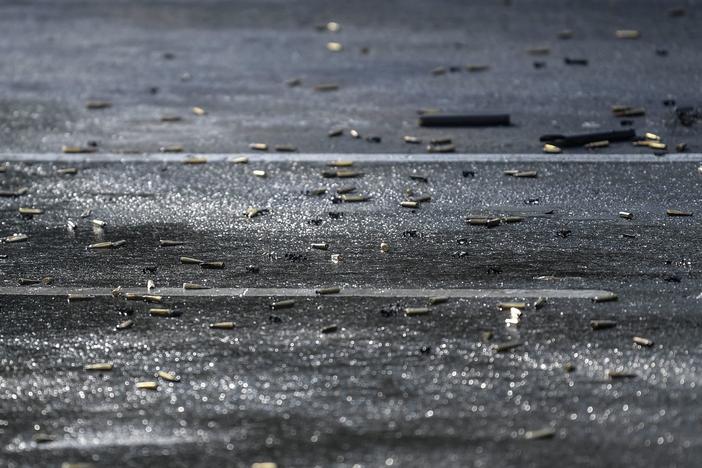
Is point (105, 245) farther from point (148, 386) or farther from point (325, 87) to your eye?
point (325, 87)

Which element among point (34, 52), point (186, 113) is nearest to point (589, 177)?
point (186, 113)

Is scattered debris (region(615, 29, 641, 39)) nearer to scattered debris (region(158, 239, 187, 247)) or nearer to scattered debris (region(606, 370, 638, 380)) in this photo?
scattered debris (region(158, 239, 187, 247))

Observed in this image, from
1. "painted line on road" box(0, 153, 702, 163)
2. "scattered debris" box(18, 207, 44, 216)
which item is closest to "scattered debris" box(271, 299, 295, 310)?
"scattered debris" box(18, 207, 44, 216)

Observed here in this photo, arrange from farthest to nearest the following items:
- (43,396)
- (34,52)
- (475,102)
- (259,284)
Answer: (34,52) → (475,102) → (259,284) → (43,396)

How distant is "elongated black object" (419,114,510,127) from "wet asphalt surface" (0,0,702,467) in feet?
0.45

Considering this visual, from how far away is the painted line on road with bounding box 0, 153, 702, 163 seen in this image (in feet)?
30.8

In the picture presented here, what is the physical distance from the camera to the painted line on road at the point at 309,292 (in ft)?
22.9

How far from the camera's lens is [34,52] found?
527 inches

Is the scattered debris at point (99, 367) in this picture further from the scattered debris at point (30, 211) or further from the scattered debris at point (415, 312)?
the scattered debris at point (30, 211)

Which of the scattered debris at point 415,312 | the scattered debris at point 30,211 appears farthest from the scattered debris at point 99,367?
the scattered debris at point 30,211

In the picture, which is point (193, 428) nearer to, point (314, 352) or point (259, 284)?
point (314, 352)

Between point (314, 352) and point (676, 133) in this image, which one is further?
point (676, 133)

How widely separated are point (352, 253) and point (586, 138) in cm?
294

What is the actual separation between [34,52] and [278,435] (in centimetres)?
898
